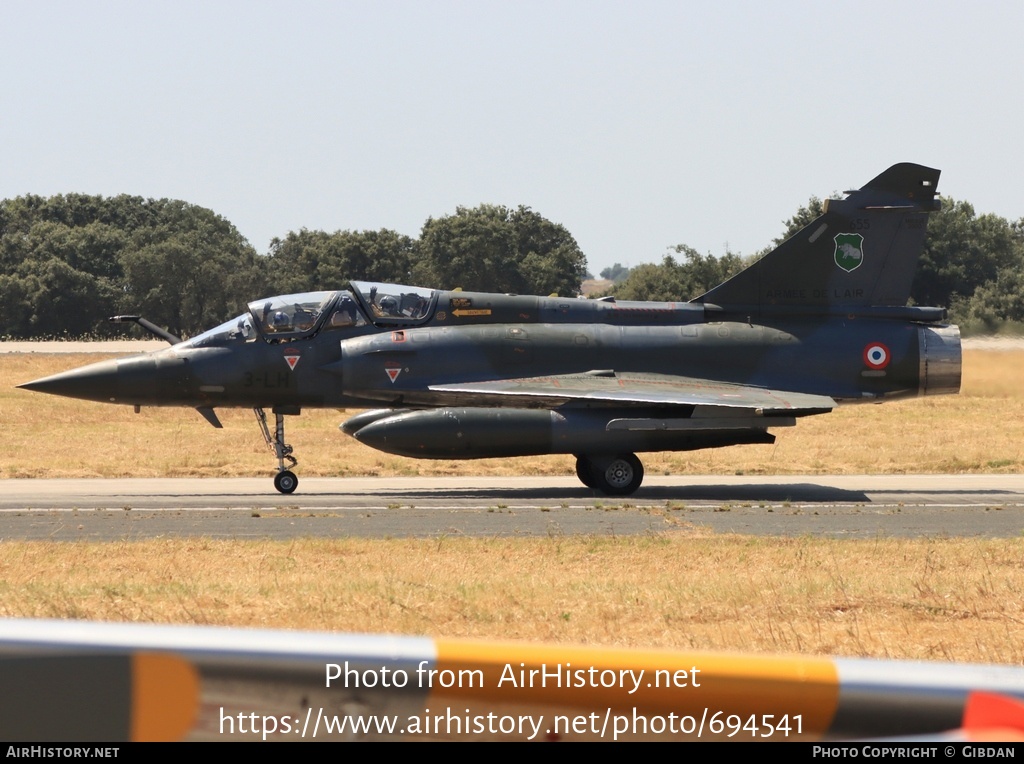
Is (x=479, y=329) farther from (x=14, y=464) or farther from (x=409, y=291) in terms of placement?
(x=14, y=464)

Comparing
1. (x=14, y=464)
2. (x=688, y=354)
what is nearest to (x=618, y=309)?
(x=688, y=354)

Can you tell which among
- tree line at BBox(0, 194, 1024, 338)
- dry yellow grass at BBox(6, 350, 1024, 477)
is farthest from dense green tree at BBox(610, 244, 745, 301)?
dry yellow grass at BBox(6, 350, 1024, 477)

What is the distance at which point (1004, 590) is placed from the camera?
1059cm

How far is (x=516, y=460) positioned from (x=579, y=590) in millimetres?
15742

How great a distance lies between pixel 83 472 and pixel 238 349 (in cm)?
590

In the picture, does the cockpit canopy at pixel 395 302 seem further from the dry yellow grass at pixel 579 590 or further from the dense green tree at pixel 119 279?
the dense green tree at pixel 119 279

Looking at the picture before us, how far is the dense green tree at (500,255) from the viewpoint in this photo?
71.9m

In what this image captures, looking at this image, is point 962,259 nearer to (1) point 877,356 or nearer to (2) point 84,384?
(1) point 877,356

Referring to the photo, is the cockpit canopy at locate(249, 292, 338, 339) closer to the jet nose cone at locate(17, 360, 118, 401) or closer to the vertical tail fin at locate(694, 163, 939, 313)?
the jet nose cone at locate(17, 360, 118, 401)

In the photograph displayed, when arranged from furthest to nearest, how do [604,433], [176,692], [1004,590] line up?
[604,433] < [1004,590] < [176,692]

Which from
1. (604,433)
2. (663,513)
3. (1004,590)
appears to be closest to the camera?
(1004,590)

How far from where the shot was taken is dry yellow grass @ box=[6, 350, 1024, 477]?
78.3ft

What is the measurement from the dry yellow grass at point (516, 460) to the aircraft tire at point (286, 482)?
401cm

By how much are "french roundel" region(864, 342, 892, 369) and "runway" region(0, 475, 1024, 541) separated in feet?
6.90
